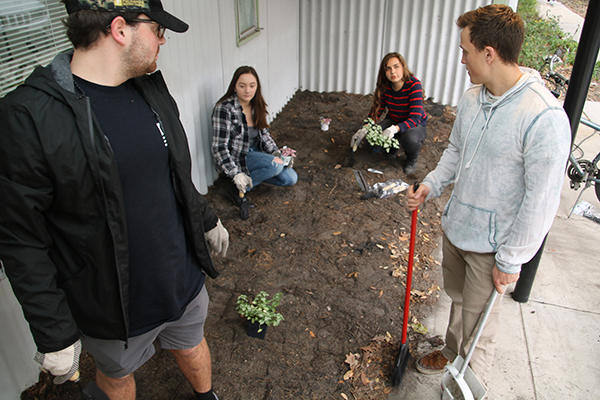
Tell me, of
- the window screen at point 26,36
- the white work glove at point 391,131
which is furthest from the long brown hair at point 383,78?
the window screen at point 26,36

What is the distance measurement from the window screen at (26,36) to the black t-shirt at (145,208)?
0.98 metres

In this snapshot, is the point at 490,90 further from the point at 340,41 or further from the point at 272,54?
the point at 340,41

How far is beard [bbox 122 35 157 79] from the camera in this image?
1.78 meters

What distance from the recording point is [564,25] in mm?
12031

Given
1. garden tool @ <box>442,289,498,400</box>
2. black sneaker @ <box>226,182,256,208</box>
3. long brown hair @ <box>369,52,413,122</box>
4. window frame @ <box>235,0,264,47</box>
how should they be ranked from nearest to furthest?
garden tool @ <box>442,289,498,400</box>, black sneaker @ <box>226,182,256,208</box>, window frame @ <box>235,0,264,47</box>, long brown hair @ <box>369,52,413,122</box>

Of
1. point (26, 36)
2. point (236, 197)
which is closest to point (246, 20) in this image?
point (236, 197)

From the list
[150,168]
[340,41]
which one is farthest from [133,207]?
[340,41]

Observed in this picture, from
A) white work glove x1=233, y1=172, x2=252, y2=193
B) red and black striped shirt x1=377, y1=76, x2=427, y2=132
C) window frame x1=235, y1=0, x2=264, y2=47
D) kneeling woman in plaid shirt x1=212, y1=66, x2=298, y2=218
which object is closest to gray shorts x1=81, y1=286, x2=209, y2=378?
white work glove x1=233, y1=172, x2=252, y2=193

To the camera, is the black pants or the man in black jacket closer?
the man in black jacket

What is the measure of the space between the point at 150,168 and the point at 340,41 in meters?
6.44

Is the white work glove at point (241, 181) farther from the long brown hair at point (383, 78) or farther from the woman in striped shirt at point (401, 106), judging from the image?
the long brown hair at point (383, 78)

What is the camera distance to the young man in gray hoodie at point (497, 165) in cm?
199

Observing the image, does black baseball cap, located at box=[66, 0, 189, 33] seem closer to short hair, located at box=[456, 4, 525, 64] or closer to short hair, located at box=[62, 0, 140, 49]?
short hair, located at box=[62, 0, 140, 49]

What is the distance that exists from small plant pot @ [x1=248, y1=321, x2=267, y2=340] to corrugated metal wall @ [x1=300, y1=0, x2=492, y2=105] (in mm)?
5632
